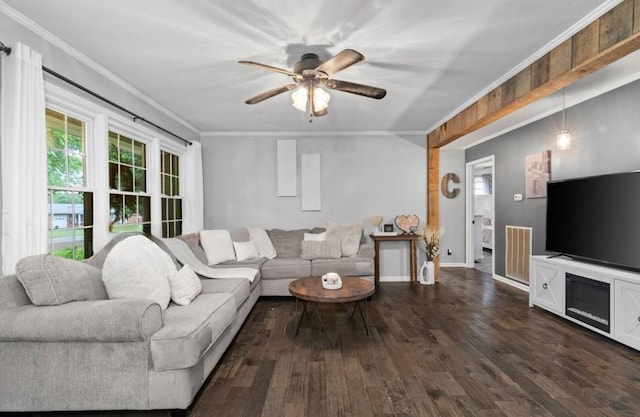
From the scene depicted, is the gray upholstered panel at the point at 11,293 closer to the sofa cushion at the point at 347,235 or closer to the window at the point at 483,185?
the sofa cushion at the point at 347,235

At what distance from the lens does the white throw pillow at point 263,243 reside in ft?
14.9

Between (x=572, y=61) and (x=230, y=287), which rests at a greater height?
(x=572, y=61)

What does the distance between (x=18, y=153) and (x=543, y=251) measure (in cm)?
548

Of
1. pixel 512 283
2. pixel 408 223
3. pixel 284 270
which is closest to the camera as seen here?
pixel 284 270

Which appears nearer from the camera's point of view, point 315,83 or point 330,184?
point 315,83

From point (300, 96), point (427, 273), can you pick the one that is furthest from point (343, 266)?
point (300, 96)

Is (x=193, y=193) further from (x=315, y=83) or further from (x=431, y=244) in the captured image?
(x=431, y=244)

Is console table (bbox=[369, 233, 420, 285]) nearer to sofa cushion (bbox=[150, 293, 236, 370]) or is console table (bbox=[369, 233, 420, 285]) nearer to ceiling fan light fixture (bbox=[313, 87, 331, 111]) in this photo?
ceiling fan light fixture (bbox=[313, 87, 331, 111])

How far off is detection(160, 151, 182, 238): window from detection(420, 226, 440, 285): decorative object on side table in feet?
12.7

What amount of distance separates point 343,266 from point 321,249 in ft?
1.37

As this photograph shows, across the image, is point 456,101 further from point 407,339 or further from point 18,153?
point 18,153

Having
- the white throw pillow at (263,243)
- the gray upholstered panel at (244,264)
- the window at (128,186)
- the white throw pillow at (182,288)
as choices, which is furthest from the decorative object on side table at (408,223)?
the window at (128,186)

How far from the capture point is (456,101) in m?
3.76

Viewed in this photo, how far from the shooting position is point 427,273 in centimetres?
491
